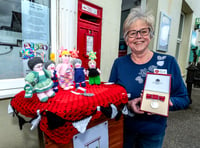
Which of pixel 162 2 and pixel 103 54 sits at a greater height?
pixel 162 2

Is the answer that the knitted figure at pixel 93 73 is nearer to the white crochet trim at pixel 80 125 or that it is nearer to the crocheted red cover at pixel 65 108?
the crocheted red cover at pixel 65 108

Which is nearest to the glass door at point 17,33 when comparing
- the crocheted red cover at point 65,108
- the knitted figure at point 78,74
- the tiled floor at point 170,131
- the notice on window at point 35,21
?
the notice on window at point 35,21

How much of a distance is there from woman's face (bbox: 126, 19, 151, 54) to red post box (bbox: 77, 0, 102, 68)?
56 centimetres

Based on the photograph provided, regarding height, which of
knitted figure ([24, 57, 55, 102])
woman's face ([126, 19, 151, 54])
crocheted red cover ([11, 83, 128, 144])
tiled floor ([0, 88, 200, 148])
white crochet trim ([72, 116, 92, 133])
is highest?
woman's face ([126, 19, 151, 54])

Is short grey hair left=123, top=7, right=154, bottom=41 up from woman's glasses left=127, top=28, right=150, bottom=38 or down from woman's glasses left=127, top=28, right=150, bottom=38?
up

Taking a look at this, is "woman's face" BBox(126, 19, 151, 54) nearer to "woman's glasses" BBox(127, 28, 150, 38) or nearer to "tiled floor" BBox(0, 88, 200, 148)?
"woman's glasses" BBox(127, 28, 150, 38)

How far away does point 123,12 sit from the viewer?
2.84 m

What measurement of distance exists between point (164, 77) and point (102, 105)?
0.35 meters

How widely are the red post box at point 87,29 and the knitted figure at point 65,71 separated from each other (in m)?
0.56

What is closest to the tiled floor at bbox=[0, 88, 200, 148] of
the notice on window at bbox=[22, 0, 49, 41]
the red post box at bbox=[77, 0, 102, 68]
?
the notice on window at bbox=[22, 0, 49, 41]

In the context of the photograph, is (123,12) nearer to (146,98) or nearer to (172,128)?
(172,128)

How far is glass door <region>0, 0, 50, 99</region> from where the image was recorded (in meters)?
0.94

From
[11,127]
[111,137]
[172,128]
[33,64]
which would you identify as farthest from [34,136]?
[172,128]

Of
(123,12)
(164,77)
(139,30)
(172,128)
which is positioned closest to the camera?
(164,77)
